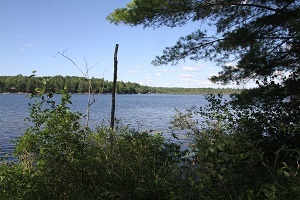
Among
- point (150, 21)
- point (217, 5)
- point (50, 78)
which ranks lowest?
point (50, 78)

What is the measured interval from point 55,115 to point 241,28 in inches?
180

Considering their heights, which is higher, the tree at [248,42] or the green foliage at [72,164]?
the tree at [248,42]

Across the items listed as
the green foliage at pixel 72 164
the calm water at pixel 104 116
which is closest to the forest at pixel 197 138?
the green foliage at pixel 72 164

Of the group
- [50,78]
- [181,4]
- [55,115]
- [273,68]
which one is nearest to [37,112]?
[55,115]

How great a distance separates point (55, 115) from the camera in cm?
420

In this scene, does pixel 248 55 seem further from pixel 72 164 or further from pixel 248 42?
pixel 72 164

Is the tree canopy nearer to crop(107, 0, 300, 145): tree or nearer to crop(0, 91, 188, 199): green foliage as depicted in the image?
crop(107, 0, 300, 145): tree

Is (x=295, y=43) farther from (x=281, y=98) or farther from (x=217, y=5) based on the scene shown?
(x=217, y=5)

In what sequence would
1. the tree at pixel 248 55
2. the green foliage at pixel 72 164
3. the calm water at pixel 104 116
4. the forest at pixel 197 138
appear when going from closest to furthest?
the forest at pixel 197 138 → the green foliage at pixel 72 164 → the tree at pixel 248 55 → the calm water at pixel 104 116

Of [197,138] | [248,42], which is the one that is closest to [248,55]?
[248,42]

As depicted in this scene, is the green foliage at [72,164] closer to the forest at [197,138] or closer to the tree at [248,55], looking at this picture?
the forest at [197,138]

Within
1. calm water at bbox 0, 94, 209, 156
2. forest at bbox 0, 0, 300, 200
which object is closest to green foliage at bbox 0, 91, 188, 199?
forest at bbox 0, 0, 300, 200

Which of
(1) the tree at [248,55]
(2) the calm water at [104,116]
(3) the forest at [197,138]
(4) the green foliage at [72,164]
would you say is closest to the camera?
(3) the forest at [197,138]

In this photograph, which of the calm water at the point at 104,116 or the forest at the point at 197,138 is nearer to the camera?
the forest at the point at 197,138
